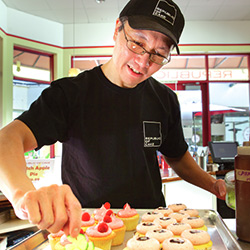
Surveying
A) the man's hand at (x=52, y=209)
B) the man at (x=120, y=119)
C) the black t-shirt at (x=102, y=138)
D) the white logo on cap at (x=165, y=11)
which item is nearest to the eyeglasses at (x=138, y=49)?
the man at (x=120, y=119)

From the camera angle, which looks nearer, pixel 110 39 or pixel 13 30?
pixel 13 30

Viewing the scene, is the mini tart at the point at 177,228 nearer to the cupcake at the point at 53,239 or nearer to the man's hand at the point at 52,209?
the cupcake at the point at 53,239

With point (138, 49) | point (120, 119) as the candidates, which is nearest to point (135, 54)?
point (138, 49)

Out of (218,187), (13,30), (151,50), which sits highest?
(13,30)

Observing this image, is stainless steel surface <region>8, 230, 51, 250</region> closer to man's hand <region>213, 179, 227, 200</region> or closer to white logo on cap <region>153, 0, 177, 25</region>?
man's hand <region>213, 179, 227, 200</region>

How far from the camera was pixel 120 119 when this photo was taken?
135 cm

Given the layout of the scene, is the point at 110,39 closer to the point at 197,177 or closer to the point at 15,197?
the point at 197,177

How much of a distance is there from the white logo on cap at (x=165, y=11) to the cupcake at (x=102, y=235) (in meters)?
0.82

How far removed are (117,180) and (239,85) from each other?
6052 mm

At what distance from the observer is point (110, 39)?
625cm

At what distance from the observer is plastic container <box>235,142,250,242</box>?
892 mm

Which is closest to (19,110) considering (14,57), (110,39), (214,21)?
(14,57)

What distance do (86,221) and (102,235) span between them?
0.35 feet

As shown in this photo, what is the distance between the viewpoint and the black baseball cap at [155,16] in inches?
44.3
